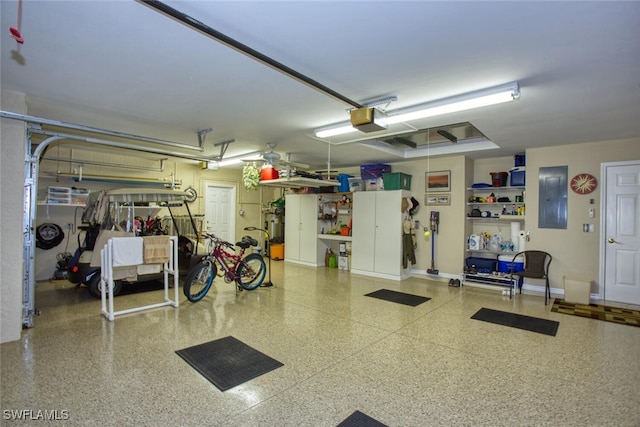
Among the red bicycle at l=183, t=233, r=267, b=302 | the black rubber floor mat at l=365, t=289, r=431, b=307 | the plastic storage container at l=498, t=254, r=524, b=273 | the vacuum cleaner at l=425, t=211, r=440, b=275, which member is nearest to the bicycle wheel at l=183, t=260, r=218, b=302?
the red bicycle at l=183, t=233, r=267, b=302

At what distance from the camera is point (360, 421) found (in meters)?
2.21

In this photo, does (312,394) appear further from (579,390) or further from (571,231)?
(571,231)

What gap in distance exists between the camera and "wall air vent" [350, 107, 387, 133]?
336 cm

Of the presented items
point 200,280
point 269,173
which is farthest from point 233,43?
point 269,173

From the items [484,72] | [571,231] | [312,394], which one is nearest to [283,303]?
[312,394]

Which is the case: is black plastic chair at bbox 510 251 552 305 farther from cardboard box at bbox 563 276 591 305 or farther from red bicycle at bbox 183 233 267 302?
red bicycle at bbox 183 233 267 302

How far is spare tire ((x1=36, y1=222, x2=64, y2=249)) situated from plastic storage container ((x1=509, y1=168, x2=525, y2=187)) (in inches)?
357

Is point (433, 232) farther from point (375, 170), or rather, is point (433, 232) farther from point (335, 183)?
point (335, 183)

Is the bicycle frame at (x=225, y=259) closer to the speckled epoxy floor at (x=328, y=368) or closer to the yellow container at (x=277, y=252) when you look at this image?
the speckled epoxy floor at (x=328, y=368)

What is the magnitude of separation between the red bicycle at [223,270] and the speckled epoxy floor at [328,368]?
1.04 feet

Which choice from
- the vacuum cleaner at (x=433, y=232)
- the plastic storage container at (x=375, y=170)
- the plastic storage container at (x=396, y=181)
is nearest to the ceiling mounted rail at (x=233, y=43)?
the plastic storage container at (x=396, y=181)

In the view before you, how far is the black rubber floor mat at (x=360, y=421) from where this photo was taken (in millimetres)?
2170

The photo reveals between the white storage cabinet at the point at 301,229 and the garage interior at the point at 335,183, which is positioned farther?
the white storage cabinet at the point at 301,229

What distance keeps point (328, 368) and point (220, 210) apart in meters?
7.20
